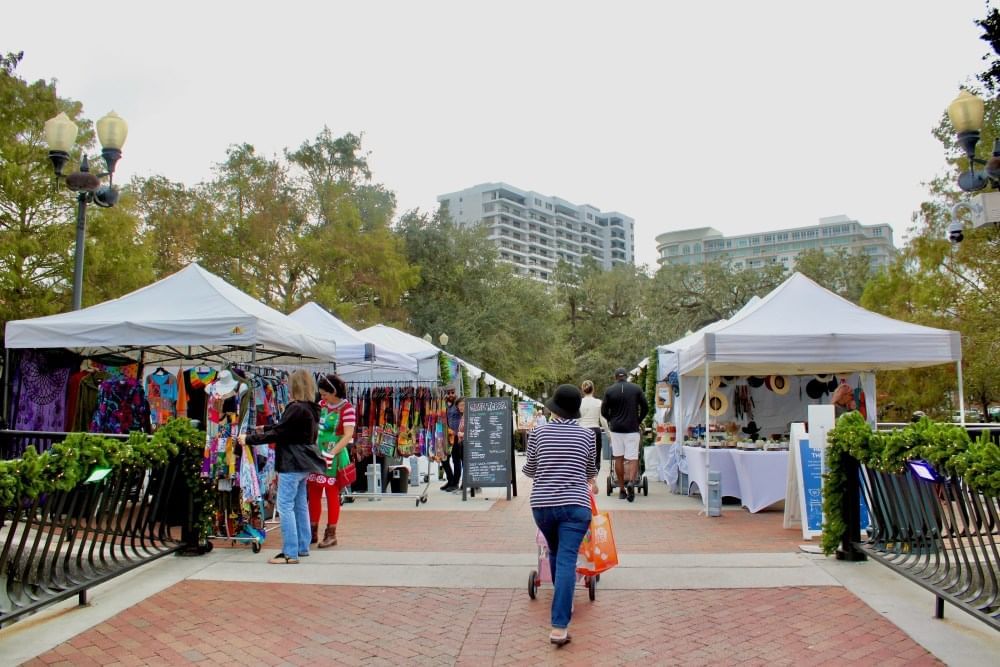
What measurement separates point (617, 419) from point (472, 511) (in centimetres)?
245

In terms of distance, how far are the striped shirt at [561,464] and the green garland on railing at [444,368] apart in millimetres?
9070

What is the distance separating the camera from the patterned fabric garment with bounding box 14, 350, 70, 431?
30.0 ft

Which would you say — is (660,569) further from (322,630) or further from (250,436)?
(250,436)

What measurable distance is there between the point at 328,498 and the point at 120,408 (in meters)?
3.20

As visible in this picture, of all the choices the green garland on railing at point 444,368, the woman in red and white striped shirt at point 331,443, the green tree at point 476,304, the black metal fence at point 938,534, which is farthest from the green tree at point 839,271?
the woman in red and white striped shirt at point 331,443

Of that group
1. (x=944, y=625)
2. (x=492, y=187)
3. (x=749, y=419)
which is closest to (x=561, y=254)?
(x=492, y=187)

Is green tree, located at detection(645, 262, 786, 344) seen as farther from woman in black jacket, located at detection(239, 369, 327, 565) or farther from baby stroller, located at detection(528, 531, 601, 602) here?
baby stroller, located at detection(528, 531, 601, 602)

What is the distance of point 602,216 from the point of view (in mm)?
162500

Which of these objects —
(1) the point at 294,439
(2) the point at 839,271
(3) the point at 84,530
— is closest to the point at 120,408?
(1) the point at 294,439

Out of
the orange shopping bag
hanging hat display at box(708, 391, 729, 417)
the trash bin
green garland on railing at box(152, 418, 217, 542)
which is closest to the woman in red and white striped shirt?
green garland on railing at box(152, 418, 217, 542)

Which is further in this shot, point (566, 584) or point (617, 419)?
point (617, 419)

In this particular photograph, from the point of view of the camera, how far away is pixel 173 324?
8211mm

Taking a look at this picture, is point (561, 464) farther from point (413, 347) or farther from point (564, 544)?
point (413, 347)

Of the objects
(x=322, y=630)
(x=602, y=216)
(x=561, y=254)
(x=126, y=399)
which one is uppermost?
(x=602, y=216)
